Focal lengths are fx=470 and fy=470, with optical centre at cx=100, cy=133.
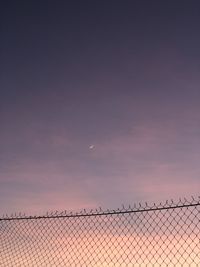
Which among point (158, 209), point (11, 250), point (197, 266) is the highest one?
point (158, 209)

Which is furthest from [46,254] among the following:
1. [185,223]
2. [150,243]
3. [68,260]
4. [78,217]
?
[185,223]

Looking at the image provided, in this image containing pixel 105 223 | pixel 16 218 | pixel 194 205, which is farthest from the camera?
pixel 16 218

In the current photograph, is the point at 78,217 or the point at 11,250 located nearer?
the point at 78,217

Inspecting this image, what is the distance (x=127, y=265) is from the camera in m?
7.29

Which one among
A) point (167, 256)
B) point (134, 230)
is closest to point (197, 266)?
point (167, 256)

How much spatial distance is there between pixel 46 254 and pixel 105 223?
5.05 feet

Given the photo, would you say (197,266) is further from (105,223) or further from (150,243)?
(105,223)

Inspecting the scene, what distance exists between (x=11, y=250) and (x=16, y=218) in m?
0.67

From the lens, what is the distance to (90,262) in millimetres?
7848

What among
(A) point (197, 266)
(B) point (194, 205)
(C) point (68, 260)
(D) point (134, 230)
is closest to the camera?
(A) point (197, 266)

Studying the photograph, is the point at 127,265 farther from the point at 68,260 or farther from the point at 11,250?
the point at 11,250

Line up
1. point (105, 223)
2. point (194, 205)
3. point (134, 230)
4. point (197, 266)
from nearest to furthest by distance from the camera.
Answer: point (197, 266), point (194, 205), point (134, 230), point (105, 223)

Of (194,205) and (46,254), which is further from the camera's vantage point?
(46,254)

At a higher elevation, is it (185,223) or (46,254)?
(185,223)
